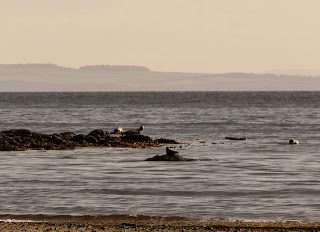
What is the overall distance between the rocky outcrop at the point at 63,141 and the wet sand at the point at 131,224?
2076cm

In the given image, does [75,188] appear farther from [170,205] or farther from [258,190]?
[258,190]

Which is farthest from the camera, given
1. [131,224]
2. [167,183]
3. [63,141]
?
[63,141]

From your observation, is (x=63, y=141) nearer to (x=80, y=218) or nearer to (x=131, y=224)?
(x=80, y=218)

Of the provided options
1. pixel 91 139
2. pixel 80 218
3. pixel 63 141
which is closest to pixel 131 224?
pixel 80 218

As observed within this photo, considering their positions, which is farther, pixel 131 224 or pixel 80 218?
pixel 80 218

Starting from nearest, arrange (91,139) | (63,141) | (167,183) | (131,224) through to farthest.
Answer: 1. (131,224)
2. (167,183)
3. (63,141)
4. (91,139)

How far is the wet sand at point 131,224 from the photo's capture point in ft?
48.4

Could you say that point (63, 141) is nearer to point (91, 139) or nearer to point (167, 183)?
point (91, 139)

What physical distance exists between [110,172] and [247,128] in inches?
1389

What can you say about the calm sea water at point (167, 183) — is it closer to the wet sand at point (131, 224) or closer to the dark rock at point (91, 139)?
the wet sand at point (131, 224)

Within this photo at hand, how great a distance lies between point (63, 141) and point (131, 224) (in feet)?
81.2

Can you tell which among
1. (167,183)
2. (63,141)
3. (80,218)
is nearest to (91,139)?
(63,141)

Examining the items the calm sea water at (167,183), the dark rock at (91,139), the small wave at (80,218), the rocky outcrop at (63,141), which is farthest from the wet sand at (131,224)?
the dark rock at (91,139)

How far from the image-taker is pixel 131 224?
1552 cm
